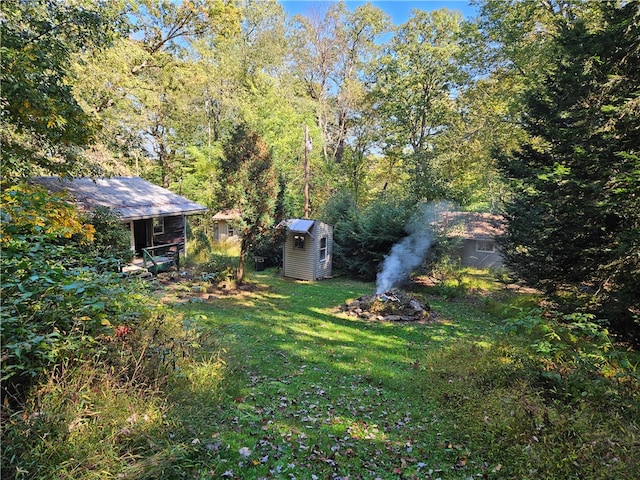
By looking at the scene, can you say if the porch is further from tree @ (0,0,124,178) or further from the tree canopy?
tree @ (0,0,124,178)

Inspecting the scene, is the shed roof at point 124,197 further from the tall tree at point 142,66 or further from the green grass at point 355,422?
the green grass at point 355,422

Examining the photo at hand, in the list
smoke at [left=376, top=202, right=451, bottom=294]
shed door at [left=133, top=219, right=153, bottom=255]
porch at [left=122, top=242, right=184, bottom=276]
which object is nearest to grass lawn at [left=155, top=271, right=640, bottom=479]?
porch at [left=122, top=242, right=184, bottom=276]

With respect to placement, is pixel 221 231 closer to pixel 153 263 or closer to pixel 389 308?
pixel 153 263

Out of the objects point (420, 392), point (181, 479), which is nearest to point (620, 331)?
point (420, 392)

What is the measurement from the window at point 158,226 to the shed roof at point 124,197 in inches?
60.4

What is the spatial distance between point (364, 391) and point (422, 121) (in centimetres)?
2099

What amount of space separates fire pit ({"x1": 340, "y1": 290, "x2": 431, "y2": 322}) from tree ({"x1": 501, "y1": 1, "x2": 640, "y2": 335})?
334 centimetres

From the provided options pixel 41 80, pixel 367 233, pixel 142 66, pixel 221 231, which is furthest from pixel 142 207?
pixel 367 233

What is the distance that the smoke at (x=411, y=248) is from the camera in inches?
572

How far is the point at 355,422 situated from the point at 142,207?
43.6 feet

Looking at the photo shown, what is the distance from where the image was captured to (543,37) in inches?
573

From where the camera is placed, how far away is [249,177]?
11.9m

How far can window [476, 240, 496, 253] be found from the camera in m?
22.3

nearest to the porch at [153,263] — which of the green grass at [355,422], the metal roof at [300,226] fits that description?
the metal roof at [300,226]
